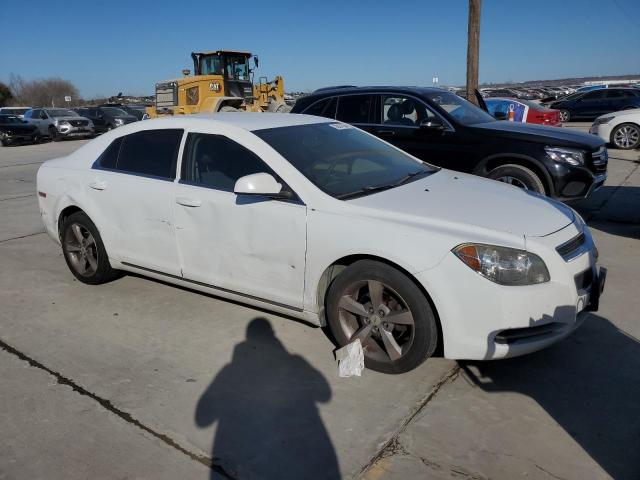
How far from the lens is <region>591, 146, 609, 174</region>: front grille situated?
6.54m

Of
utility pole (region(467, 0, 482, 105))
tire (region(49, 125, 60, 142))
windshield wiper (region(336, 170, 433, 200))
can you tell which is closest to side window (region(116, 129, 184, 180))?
windshield wiper (region(336, 170, 433, 200))

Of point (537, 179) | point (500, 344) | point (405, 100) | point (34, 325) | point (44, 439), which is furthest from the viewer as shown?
point (405, 100)

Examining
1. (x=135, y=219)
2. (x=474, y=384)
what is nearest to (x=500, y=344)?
(x=474, y=384)

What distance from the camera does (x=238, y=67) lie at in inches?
806

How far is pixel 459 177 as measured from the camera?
4305 mm

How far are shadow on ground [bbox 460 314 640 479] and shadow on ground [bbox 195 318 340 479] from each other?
1.05 m

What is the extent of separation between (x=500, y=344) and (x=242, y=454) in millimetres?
1503

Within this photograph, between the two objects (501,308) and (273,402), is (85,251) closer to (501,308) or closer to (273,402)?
(273,402)

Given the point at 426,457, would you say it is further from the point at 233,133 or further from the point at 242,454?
the point at 233,133

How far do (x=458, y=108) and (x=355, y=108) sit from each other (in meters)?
1.41

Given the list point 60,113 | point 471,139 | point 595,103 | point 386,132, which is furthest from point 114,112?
Answer: point 471,139

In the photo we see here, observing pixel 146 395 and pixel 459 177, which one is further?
pixel 459 177

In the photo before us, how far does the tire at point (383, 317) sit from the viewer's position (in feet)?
10.2

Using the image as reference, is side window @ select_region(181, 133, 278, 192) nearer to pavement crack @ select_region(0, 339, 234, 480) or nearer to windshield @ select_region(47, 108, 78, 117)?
pavement crack @ select_region(0, 339, 234, 480)
